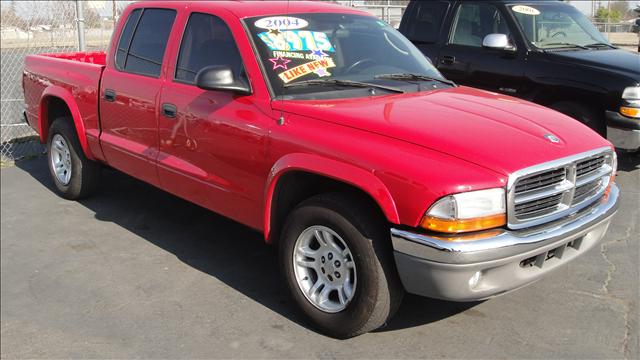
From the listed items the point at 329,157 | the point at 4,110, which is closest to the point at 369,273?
the point at 329,157

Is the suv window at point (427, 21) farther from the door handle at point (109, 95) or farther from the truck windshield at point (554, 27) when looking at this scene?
the door handle at point (109, 95)

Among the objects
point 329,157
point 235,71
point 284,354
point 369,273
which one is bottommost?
point 284,354

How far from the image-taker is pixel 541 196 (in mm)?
3191

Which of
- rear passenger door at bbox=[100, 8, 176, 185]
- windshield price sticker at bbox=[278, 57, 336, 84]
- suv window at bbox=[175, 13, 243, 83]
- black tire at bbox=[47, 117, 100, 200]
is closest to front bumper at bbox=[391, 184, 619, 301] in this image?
windshield price sticker at bbox=[278, 57, 336, 84]

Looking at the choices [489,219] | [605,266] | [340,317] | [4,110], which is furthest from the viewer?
[4,110]

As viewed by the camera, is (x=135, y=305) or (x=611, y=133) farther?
(x=611, y=133)

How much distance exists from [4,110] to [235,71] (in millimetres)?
8194

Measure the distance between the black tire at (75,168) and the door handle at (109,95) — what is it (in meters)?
0.90

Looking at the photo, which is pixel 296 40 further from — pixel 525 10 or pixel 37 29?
pixel 37 29

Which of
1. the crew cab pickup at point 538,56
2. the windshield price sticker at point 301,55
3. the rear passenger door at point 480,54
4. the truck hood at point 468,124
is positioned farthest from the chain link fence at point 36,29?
the truck hood at point 468,124

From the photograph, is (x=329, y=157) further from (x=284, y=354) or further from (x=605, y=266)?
(x=605, y=266)

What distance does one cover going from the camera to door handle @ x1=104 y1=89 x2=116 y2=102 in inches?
208

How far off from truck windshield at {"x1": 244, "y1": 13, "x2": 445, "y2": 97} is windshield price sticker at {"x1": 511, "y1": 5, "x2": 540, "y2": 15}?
3.08 m

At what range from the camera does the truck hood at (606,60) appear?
6.33m
